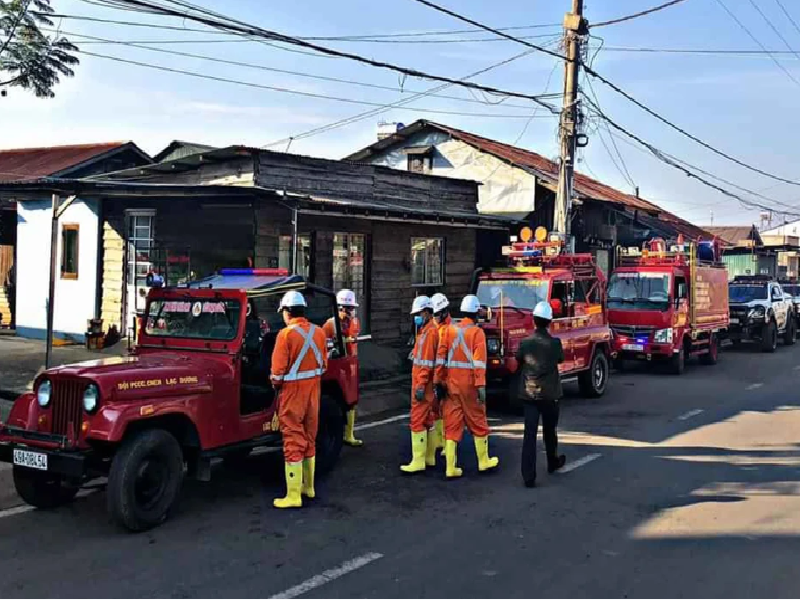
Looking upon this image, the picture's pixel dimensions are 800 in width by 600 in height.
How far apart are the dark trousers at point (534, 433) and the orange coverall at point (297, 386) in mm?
2133

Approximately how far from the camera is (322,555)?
570 cm

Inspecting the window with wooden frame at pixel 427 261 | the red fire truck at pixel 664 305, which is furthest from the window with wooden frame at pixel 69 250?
the red fire truck at pixel 664 305

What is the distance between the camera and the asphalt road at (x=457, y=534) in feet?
16.9

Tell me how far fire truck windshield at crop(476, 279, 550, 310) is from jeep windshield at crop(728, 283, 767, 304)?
12868 mm

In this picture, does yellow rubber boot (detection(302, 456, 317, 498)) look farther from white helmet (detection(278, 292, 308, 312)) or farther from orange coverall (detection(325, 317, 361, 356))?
orange coverall (detection(325, 317, 361, 356))

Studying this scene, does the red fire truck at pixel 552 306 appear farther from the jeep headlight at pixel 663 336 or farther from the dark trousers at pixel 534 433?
the dark trousers at pixel 534 433

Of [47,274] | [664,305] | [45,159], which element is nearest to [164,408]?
[47,274]

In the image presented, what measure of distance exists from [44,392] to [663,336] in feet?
44.6

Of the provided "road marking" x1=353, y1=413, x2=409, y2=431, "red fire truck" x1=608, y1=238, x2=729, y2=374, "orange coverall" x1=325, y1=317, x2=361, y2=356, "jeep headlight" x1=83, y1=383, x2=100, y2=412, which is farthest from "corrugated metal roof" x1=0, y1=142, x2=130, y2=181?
"jeep headlight" x1=83, y1=383, x2=100, y2=412

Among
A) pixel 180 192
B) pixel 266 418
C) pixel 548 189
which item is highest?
pixel 548 189

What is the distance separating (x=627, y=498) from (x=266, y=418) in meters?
3.46

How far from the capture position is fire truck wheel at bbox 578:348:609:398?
13633 millimetres

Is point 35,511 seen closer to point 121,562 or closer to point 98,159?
point 121,562

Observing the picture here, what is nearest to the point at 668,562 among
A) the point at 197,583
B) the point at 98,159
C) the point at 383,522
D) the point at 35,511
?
the point at 383,522
